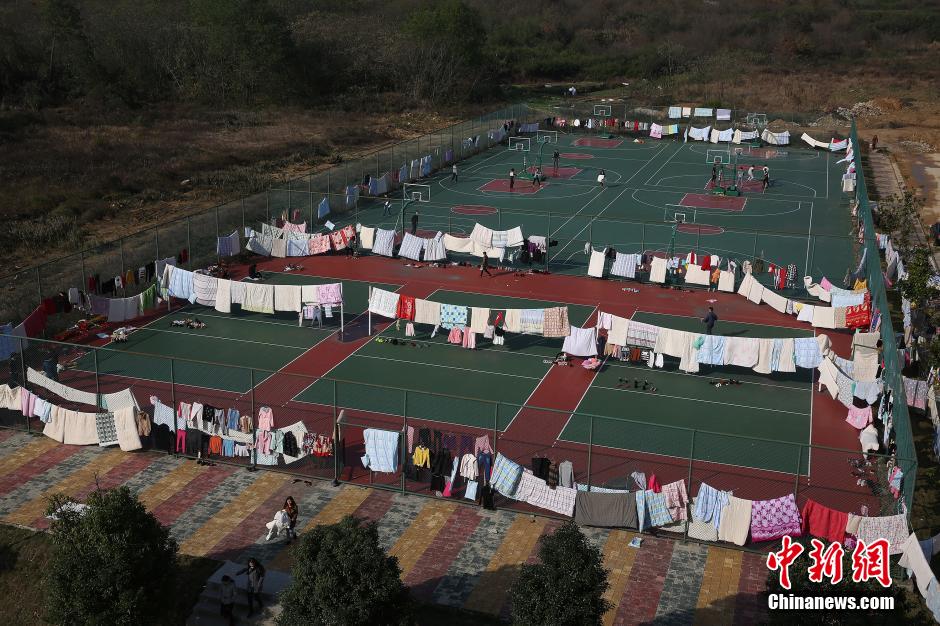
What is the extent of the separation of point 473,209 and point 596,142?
98.1 feet

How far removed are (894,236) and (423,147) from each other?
117 ft

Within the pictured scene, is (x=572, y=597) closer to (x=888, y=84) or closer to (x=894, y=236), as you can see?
(x=894, y=236)

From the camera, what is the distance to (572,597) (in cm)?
1778

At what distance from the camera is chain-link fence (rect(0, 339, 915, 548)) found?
27567 millimetres

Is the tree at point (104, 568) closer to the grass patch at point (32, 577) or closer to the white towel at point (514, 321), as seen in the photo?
the grass patch at point (32, 577)

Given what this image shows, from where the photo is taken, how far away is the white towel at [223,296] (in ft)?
137

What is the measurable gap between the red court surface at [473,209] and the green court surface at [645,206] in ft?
0.42

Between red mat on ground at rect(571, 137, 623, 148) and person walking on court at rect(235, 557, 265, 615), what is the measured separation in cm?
6957

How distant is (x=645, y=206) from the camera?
212ft

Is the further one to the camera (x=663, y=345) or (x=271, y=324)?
(x=271, y=324)

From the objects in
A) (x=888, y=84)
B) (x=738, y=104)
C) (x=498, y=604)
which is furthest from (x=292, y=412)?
(x=888, y=84)

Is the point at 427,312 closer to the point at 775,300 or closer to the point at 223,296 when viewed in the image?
the point at 223,296

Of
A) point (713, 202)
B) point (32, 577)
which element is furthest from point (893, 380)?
point (713, 202)

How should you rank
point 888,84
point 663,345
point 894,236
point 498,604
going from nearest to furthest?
point 498,604 → point 663,345 → point 894,236 → point 888,84
